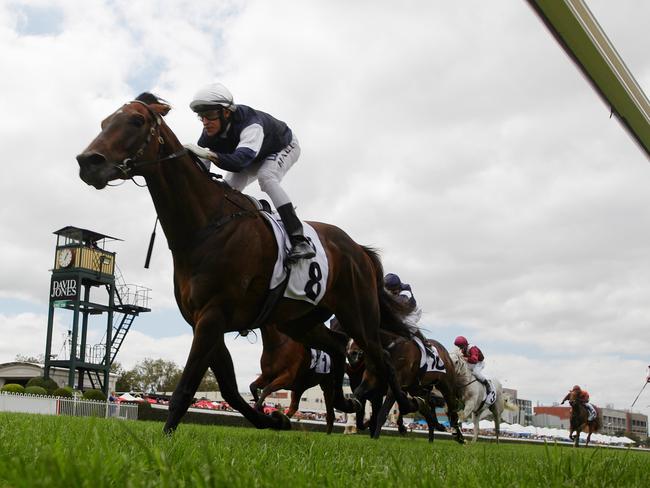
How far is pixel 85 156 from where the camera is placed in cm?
496

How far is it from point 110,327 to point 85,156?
43.3 metres

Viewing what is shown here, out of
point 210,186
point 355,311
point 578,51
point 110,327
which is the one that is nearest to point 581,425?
point 355,311

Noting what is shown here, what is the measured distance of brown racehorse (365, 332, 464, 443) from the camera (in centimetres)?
1054

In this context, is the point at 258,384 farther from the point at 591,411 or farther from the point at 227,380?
the point at 591,411

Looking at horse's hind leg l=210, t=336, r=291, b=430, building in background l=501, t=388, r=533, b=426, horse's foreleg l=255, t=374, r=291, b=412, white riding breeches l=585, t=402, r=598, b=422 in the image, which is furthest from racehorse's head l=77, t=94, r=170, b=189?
building in background l=501, t=388, r=533, b=426

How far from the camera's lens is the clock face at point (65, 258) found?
146ft

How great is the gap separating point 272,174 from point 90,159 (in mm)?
1827

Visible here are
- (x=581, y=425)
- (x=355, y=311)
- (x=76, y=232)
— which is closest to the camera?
(x=355, y=311)

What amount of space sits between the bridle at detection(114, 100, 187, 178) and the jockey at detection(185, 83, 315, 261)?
8.7 inches

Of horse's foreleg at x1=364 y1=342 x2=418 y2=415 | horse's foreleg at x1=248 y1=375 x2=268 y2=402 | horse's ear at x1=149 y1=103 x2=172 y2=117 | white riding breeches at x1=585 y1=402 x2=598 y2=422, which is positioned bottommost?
white riding breeches at x1=585 y1=402 x2=598 y2=422

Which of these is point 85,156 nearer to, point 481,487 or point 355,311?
point 355,311

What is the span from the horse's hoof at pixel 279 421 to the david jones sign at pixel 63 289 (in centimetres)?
3958

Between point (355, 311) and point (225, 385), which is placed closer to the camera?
point (225, 385)

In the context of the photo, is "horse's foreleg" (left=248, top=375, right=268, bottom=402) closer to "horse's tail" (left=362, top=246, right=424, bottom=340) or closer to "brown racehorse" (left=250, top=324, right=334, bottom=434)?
"brown racehorse" (left=250, top=324, right=334, bottom=434)
